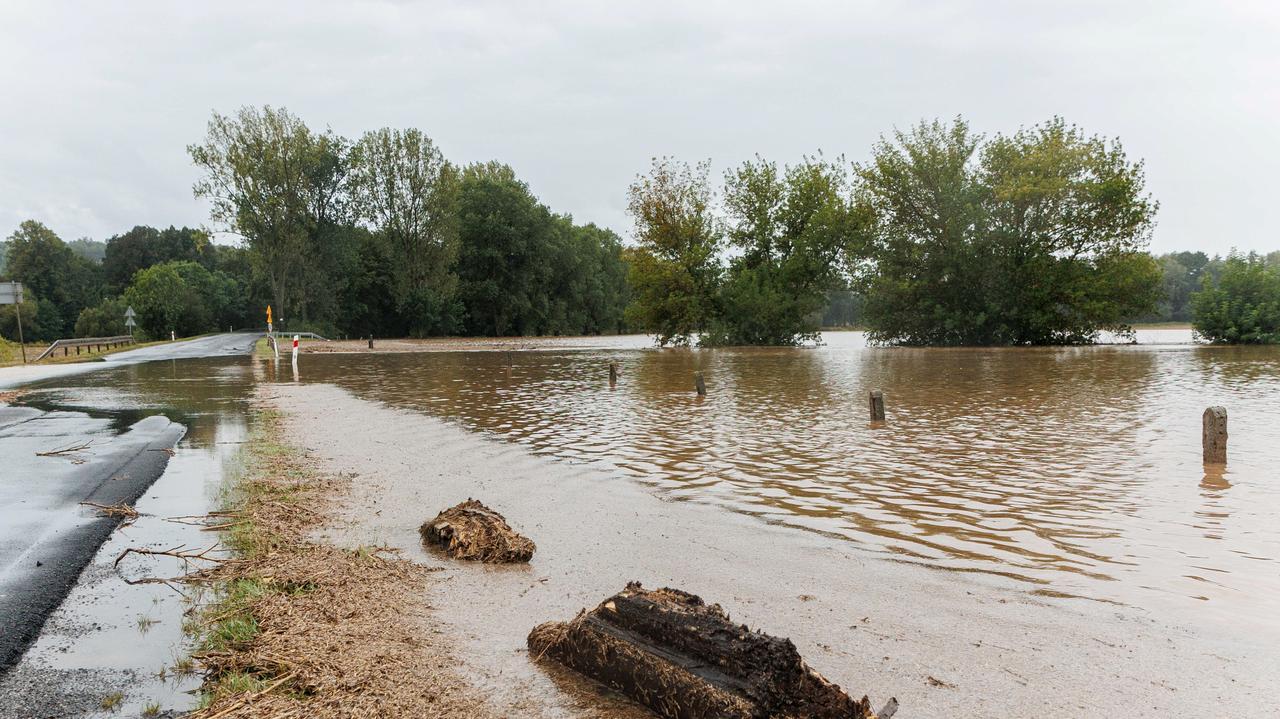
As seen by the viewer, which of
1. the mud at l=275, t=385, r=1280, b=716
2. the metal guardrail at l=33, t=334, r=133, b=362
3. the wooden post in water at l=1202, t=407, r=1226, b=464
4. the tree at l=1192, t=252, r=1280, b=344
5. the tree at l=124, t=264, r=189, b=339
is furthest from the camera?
the tree at l=124, t=264, r=189, b=339

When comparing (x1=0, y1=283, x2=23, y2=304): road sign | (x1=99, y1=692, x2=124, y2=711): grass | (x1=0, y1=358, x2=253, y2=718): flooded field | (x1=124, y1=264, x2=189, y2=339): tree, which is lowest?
(x1=99, y1=692, x2=124, y2=711): grass

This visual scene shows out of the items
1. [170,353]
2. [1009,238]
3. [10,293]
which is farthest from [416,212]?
[1009,238]

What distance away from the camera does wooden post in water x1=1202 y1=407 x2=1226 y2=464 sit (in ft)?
32.3

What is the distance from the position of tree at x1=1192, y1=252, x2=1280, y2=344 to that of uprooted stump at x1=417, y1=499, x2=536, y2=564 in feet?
164

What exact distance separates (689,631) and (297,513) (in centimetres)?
512

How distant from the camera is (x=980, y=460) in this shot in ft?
34.9

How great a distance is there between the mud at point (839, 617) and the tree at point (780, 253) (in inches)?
1573

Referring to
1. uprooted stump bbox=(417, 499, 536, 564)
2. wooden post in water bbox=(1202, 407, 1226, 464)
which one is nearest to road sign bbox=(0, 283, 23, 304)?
uprooted stump bbox=(417, 499, 536, 564)

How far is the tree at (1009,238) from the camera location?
4206 cm

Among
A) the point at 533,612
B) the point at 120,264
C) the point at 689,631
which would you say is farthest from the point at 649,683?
the point at 120,264

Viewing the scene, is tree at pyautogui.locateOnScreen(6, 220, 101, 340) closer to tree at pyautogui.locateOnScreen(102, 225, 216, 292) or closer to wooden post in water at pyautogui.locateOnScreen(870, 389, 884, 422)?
tree at pyautogui.locateOnScreen(102, 225, 216, 292)

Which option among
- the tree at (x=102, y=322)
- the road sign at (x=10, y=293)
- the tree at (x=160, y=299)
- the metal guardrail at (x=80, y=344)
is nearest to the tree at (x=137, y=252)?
the tree at (x=160, y=299)

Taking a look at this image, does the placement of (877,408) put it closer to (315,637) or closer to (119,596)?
(315,637)

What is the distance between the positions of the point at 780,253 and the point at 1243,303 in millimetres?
25519
